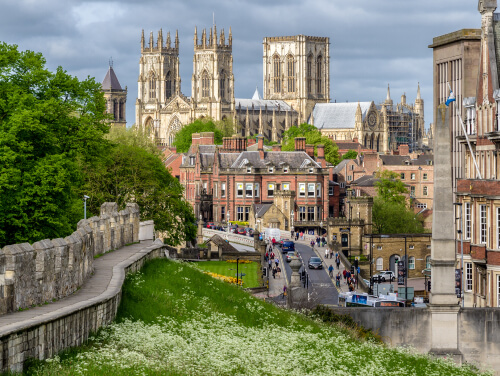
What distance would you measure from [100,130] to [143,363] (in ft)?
117

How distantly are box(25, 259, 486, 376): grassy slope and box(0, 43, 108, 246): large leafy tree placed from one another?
12.1 m

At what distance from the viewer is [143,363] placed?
65.0 ft

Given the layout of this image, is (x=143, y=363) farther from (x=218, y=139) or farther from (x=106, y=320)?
(x=218, y=139)

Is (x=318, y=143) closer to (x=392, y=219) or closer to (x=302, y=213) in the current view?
(x=302, y=213)

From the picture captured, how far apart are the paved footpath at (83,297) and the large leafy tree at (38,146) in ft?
29.9

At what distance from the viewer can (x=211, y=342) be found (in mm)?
22984

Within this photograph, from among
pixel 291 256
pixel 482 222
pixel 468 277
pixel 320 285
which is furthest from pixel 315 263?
pixel 482 222

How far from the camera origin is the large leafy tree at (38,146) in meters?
43.7

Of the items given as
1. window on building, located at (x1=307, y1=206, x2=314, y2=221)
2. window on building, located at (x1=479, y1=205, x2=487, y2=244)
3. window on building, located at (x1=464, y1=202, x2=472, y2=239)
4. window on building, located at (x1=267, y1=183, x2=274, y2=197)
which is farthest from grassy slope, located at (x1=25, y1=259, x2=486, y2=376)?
window on building, located at (x1=267, y1=183, x2=274, y2=197)

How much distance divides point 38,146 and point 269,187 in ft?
214

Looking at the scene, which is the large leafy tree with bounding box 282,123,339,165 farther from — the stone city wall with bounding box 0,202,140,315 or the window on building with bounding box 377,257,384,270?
the stone city wall with bounding box 0,202,140,315

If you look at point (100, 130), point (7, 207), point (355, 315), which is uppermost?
point (100, 130)

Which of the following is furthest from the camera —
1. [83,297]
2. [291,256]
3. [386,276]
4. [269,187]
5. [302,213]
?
[269,187]

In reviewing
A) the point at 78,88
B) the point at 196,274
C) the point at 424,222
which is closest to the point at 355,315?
the point at 196,274
